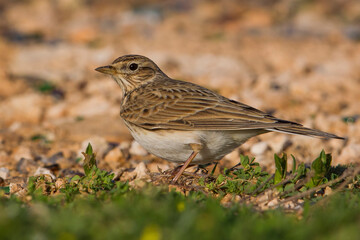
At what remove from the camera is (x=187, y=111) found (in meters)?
5.43

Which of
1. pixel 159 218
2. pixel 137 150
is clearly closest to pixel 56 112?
pixel 137 150

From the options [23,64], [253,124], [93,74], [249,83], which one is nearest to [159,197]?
[253,124]

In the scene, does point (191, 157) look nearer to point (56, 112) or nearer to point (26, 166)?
point (26, 166)

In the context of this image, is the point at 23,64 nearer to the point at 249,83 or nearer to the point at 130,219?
the point at 249,83

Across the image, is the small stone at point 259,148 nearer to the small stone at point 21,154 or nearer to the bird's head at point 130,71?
the bird's head at point 130,71

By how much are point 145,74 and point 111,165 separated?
1.19 m

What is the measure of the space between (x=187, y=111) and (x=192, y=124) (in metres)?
0.26

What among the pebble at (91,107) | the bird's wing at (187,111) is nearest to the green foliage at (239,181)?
the bird's wing at (187,111)

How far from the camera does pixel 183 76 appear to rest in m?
10.4

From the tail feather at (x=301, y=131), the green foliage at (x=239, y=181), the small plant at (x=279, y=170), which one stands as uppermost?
the tail feather at (x=301, y=131)

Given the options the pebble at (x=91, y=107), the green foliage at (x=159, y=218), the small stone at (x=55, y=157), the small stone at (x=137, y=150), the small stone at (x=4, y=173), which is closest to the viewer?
the green foliage at (x=159, y=218)

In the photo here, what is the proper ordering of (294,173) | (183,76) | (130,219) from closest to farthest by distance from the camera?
(130,219) < (294,173) < (183,76)

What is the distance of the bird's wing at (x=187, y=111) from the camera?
5035mm

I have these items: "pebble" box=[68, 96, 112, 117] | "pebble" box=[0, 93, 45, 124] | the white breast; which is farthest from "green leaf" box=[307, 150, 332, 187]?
"pebble" box=[0, 93, 45, 124]
